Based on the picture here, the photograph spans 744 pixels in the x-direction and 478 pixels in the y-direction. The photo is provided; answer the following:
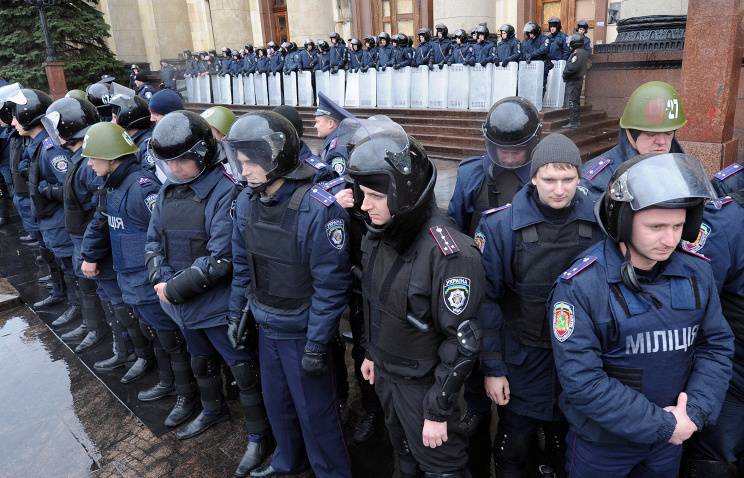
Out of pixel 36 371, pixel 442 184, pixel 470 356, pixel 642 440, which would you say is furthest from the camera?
pixel 442 184

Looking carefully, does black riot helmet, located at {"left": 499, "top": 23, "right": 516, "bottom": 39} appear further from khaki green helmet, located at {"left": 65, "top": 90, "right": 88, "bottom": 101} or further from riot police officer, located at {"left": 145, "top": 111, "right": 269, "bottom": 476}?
riot police officer, located at {"left": 145, "top": 111, "right": 269, "bottom": 476}

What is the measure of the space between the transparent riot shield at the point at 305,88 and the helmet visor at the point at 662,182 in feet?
46.7

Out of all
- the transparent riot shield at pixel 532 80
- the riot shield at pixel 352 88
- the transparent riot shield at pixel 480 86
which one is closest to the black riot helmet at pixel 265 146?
the transparent riot shield at pixel 532 80

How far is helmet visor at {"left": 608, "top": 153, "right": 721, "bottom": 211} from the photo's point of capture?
188 cm

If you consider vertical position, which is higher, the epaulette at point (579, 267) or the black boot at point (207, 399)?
the epaulette at point (579, 267)

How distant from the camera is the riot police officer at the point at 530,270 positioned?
99.0 inches

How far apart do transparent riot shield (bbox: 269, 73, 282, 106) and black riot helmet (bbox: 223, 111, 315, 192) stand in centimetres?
1428

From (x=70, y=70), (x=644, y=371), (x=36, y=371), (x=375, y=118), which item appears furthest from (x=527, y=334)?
(x=70, y=70)

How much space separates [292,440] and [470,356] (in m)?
1.55

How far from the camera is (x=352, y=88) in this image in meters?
14.2

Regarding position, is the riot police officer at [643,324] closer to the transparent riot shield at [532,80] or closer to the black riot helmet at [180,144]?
the black riot helmet at [180,144]

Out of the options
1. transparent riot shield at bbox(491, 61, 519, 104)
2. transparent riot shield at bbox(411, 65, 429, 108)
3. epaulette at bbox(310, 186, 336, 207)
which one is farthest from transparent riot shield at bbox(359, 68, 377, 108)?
epaulette at bbox(310, 186, 336, 207)

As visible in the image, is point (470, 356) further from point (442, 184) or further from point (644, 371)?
point (442, 184)

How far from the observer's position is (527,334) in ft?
8.63
